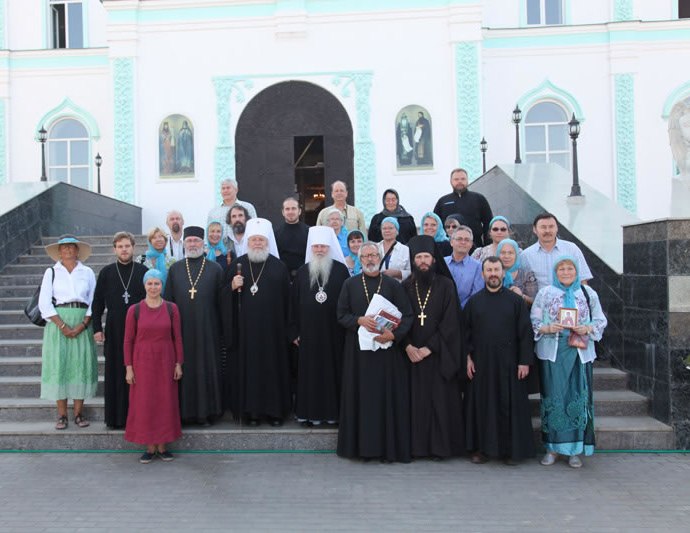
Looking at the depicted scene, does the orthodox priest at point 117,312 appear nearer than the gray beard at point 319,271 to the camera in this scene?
Yes

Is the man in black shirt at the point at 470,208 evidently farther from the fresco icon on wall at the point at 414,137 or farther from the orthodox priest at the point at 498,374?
the fresco icon on wall at the point at 414,137

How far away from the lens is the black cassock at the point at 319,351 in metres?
5.98

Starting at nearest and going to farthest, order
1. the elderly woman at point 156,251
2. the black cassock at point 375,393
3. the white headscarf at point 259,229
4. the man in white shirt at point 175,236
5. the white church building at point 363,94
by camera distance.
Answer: the black cassock at point 375,393 < the white headscarf at point 259,229 < the elderly woman at point 156,251 < the man in white shirt at point 175,236 < the white church building at point 363,94

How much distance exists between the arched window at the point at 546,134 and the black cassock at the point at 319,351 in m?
11.0

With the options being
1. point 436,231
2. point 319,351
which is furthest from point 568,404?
point 436,231

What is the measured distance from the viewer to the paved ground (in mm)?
4367

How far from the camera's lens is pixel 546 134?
627 inches

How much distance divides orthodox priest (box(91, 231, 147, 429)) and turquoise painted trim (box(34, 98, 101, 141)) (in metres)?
11.4

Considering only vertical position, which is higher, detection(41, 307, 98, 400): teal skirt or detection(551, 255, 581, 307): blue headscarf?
detection(551, 255, 581, 307): blue headscarf

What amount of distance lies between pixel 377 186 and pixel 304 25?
3.71m

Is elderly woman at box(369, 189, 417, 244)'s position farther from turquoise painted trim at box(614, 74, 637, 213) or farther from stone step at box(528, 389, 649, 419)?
turquoise painted trim at box(614, 74, 637, 213)

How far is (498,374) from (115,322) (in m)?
3.44

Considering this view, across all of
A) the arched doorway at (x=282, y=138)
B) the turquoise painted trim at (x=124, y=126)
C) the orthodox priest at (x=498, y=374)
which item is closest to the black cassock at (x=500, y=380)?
the orthodox priest at (x=498, y=374)

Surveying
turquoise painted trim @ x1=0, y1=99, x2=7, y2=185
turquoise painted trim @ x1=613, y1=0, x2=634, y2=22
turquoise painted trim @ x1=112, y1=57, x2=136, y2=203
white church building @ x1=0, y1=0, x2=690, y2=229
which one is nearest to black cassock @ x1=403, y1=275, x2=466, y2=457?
white church building @ x1=0, y1=0, x2=690, y2=229
